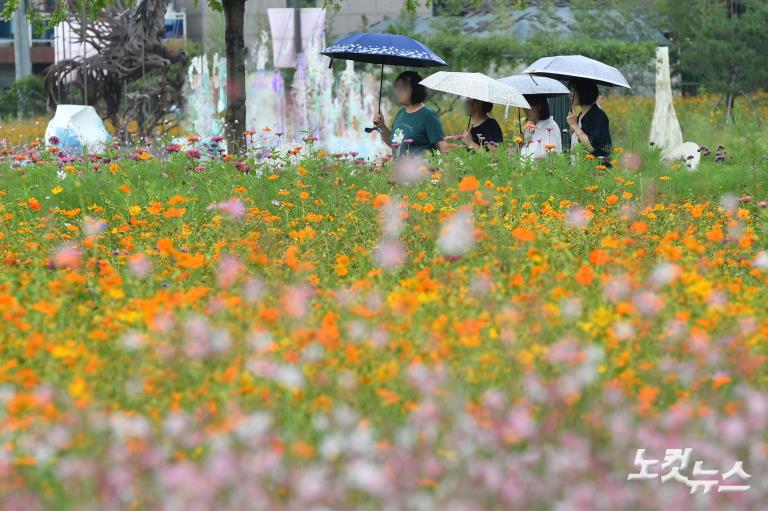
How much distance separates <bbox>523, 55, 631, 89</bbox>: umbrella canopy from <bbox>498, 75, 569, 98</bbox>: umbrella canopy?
50 cm

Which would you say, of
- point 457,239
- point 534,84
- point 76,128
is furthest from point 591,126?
point 76,128

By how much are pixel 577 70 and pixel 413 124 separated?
5.84 ft

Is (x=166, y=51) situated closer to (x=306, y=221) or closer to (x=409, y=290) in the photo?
(x=306, y=221)

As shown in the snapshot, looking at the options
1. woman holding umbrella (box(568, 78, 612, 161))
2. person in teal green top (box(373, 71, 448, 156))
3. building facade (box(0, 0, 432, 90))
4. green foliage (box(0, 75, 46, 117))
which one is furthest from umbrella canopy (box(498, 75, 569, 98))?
building facade (box(0, 0, 432, 90))

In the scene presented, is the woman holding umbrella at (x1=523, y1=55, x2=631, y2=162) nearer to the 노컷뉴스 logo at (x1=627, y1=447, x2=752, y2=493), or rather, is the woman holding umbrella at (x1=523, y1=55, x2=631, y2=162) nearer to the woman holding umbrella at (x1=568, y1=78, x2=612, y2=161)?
the woman holding umbrella at (x1=568, y1=78, x2=612, y2=161)

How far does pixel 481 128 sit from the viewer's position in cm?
914

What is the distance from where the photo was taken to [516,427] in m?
2.83

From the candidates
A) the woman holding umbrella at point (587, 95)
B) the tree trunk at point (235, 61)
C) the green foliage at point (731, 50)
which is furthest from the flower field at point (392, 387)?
the green foliage at point (731, 50)

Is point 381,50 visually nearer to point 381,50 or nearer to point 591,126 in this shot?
point 381,50

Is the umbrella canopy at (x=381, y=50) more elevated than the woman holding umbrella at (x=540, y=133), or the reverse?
the umbrella canopy at (x=381, y=50)

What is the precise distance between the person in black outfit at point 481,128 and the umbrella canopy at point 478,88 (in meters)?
0.08

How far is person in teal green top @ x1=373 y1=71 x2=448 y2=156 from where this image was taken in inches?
342

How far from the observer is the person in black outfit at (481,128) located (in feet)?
29.7

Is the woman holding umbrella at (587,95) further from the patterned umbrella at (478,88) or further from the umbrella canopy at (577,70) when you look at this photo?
the patterned umbrella at (478,88)
